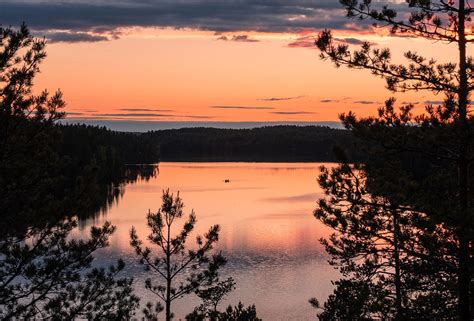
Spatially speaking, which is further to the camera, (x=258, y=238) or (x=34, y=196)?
(x=258, y=238)

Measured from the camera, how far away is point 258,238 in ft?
204

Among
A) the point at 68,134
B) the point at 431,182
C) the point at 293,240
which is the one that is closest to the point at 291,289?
the point at 293,240

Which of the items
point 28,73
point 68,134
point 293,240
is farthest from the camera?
point 68,134

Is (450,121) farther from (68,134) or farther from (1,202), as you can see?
(68,134)

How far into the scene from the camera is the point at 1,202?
13.7 meters

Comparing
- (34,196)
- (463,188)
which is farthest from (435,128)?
(34,196)

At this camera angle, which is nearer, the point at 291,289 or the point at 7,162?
the point at 7,162

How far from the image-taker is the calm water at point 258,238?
133 ft

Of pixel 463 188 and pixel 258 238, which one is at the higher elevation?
pixel 463 188

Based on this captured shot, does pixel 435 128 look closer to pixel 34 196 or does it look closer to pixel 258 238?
pixel 34 196

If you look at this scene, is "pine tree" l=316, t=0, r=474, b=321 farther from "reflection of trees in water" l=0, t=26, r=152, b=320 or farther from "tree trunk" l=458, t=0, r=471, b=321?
"reflection of trees in water" l=0, t=26, r=152, b=320

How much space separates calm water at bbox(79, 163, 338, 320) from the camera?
40625 millimetres

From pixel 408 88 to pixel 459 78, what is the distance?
1013 millimetres

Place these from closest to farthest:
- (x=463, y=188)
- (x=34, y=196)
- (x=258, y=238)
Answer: (x=463, y=188), (x=34, y=196), (x=258, y=238)
